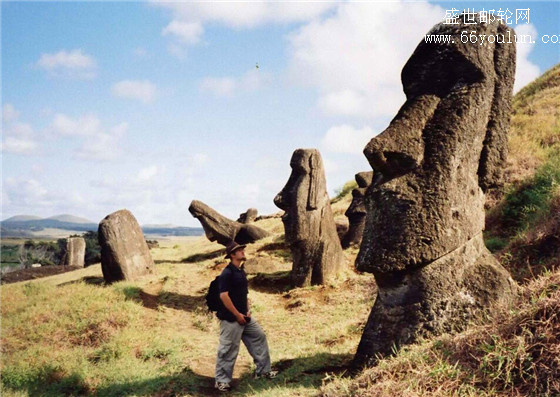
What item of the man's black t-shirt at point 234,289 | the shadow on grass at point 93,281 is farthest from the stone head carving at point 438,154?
the shadow on grass at point 93,281

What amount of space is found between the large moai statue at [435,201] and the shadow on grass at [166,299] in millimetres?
7053

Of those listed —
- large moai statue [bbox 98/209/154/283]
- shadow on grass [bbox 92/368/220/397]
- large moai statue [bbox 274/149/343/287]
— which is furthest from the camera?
large moai statue [bbox 98/209/154/283]

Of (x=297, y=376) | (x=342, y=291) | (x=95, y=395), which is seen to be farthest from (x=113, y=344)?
(x=342, y=291)

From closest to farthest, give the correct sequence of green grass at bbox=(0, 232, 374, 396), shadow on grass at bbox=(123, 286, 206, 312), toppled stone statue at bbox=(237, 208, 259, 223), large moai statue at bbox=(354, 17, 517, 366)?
1. large moai statue at bbox=(354, 17, 517, 366)
2. green grass at bbox=(0, 232, 374, 396)
3. shadow on grass at bbox=(123, 286, 206, 312)
4. toppled stone statue at bbox=(237, 208, 259, 223)

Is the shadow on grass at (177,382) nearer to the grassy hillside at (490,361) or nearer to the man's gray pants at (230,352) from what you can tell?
the man's gray pants at (230,352)

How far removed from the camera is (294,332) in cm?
964

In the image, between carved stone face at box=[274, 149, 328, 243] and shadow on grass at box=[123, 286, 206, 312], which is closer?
shadow on grass at box=[123, 286, 206, 312]

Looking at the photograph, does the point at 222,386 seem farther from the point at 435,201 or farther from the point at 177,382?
the point at 435,201

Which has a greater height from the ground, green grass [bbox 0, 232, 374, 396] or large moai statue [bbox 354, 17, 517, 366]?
large moai statue [bbox 354, 17, 517, 366]

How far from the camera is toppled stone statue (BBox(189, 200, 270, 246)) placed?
17.8 m

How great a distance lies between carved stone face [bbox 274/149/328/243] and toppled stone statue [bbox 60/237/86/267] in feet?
58.5

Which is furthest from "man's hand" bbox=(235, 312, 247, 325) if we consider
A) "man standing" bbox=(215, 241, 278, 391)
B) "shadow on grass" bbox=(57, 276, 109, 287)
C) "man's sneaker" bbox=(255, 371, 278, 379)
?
"shadow on grass" bbox=(57, 276, 109, 287)

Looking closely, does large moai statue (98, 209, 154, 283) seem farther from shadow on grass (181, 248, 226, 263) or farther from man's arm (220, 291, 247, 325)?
man's arm (220, 291, 247, 325)

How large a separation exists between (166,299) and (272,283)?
9.48 feet
